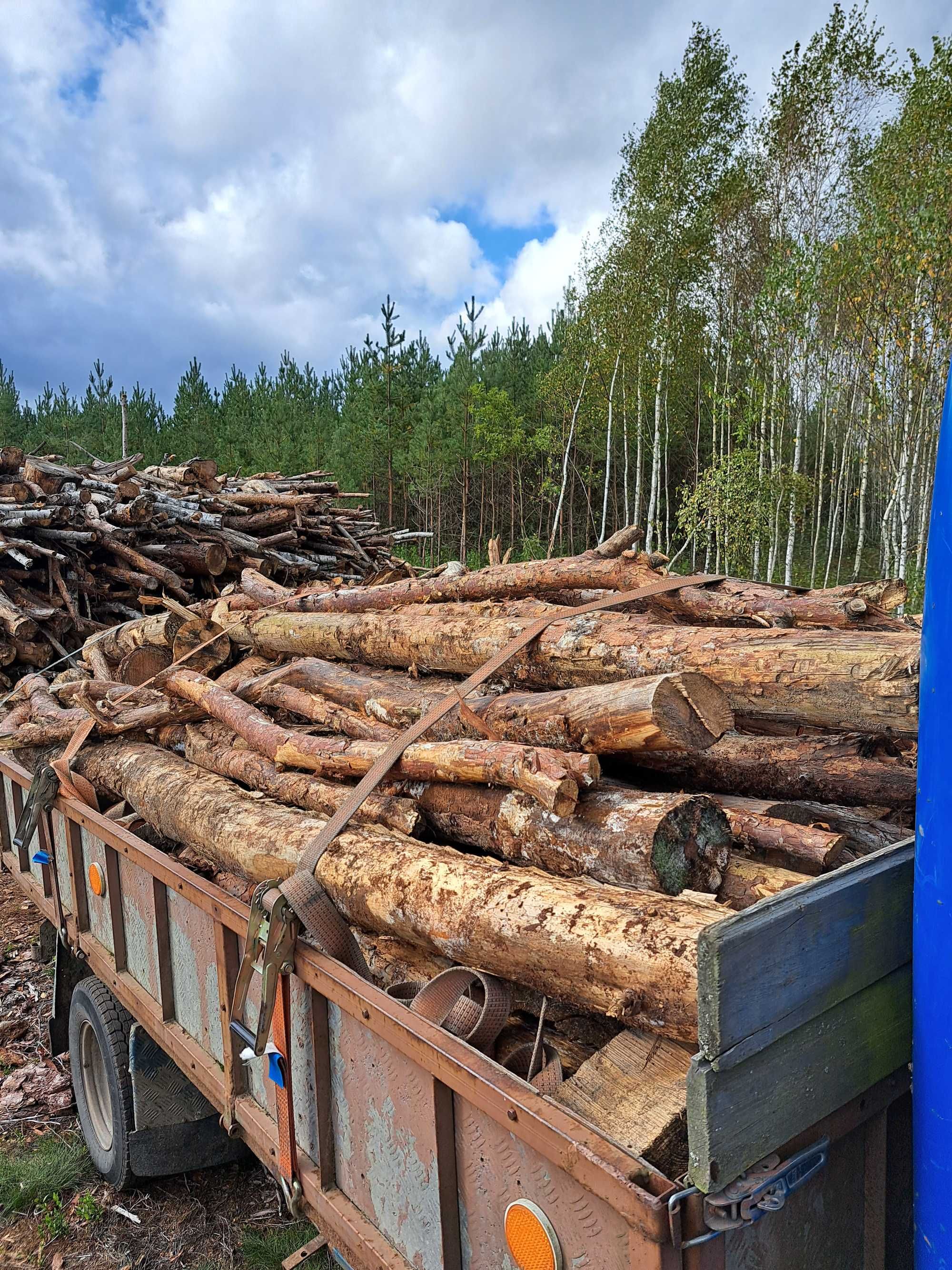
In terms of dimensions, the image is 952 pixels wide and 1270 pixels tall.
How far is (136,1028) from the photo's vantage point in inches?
132

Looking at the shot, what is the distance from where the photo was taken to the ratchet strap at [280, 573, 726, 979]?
2.26 meters

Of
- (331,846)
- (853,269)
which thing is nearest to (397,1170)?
(331,846)

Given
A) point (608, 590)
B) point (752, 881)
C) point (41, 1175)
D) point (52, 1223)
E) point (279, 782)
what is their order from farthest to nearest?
point (608, 590) → point (41, 1175) → point (52, 1223) → point (279, 782) → point (752, 881)

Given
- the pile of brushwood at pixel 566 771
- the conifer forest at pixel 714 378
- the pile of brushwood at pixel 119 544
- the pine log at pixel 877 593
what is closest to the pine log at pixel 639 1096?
the pile of brushwood at pixel 566 771

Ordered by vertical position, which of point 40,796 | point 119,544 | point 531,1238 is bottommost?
point 531,1238

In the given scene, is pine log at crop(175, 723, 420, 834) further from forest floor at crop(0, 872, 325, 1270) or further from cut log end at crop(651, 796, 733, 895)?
forest floor at crop(0, 872, 325, 1270)

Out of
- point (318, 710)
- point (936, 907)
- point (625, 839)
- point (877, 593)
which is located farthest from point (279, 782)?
point (877, 593)

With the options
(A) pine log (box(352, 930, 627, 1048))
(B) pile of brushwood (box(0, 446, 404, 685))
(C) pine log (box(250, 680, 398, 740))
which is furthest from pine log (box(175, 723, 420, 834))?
(B) pile of brushwood (box(0, 446, 404, 685))

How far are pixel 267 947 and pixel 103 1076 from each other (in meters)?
2.16

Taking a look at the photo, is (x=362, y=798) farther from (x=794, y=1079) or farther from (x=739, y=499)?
(x=739, y=499)

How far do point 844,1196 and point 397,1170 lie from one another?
98 centimetres

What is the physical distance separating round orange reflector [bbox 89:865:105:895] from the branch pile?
0.26 m

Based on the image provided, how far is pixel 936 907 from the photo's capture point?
1391 millimetres

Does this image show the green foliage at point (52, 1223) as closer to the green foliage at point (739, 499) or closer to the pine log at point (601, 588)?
the pine log at point (601, 588)
